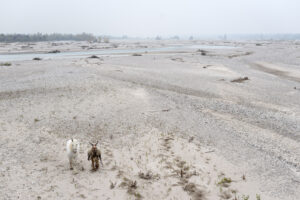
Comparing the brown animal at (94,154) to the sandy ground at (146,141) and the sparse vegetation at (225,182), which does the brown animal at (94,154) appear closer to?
the sandy ground at (146,141)

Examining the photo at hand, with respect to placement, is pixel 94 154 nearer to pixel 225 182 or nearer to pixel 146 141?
pixel 146 141

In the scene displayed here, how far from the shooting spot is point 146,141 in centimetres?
1421

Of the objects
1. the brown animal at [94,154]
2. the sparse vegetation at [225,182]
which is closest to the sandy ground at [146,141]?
the sparse vegetation at [225,182]

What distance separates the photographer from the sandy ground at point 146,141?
9.94 m

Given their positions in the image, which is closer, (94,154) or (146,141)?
(94,154)

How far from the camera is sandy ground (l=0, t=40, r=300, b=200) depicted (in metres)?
9.94

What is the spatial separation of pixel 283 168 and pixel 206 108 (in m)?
10.0

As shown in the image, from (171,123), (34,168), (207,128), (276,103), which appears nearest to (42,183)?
(34,168)

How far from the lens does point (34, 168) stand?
11.0 meters

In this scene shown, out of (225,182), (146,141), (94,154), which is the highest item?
(94,154)

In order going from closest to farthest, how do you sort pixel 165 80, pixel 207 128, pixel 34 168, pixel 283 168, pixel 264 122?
pixel 34 168 → pixel 283 168 → pixel 207 128 → pixel 264 122 → pixel 165 80

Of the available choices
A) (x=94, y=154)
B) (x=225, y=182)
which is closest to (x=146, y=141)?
(x=94, y=154)

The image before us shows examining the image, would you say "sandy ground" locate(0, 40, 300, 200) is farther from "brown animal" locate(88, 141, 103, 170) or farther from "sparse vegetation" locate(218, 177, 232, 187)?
"brown animal" locate(88, 141, 103, 170)

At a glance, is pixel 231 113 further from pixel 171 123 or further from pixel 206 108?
pixel 171 123
